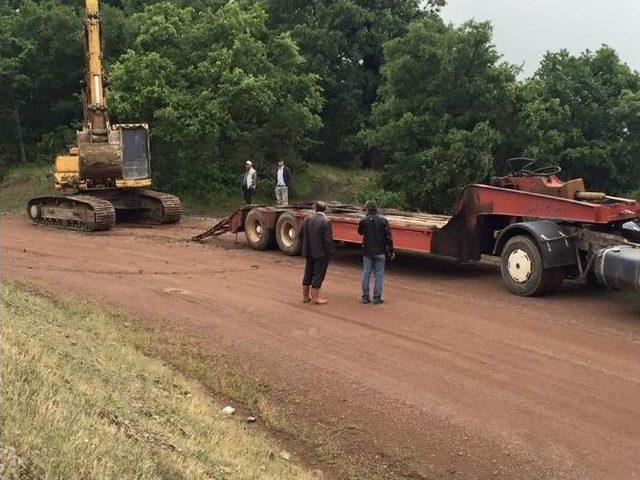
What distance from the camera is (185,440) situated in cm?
575

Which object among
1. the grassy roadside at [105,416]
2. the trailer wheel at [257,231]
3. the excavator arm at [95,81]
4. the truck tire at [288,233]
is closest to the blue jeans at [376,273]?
the grassy roadside at [105,416]

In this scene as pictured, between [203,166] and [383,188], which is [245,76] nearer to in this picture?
[203,166]

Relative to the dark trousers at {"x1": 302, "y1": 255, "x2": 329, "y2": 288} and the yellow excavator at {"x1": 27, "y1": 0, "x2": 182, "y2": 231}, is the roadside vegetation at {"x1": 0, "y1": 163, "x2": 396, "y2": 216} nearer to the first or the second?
the yellow excavator at {"x1": 27, "y1": 0, "x2": 182, "y2": 231}

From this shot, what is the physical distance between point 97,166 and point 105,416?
54.6 feet

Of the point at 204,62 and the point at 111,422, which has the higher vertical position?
the point at 204,62

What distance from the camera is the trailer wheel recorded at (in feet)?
53.2

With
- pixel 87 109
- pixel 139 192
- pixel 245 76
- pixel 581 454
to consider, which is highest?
pixel 245 76

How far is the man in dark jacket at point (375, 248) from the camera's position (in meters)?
11.4

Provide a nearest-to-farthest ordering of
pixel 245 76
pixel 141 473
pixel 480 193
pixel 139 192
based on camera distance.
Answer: pixel 141 473
pixel 480 193
pixel 139 192
pixel 245 76

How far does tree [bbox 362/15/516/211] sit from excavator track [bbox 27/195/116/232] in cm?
1061

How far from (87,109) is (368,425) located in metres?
16.7

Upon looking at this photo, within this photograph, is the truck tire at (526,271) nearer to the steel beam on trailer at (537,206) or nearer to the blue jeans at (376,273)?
the steel beam on trailer at (537,206)

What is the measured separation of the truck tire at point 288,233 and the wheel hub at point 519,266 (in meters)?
4.98

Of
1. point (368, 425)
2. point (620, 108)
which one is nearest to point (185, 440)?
point (368, 425)
